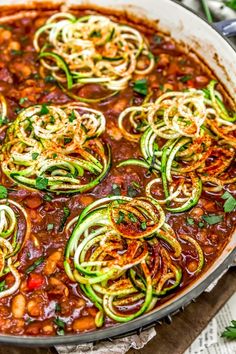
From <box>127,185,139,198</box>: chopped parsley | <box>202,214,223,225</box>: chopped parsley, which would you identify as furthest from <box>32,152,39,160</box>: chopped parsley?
<box>202,214,223,225</box>: chopped parsley

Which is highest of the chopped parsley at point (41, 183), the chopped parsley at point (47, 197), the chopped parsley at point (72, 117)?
the chopped parsley at point (72, 117)

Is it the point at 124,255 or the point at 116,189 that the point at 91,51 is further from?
the point at 124,255

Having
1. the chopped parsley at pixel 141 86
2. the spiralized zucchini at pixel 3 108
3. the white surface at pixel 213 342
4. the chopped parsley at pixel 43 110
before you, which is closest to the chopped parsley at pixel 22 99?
the spiralized zucchini at pixel 3 108

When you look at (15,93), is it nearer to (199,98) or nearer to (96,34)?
(96,34)

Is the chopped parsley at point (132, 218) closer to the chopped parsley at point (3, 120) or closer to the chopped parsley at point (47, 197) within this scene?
the chopped parsley at point (47, 197)

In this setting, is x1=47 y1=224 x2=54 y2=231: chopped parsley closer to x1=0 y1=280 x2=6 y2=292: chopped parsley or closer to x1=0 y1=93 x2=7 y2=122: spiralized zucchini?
x1=0 y1=280 x2=6 y2=292: chopped parsley

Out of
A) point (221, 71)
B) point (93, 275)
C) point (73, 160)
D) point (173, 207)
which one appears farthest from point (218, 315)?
point (221, 71)

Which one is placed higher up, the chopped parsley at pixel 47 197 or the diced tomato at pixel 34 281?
the chopped parsley at pixel 47 197
